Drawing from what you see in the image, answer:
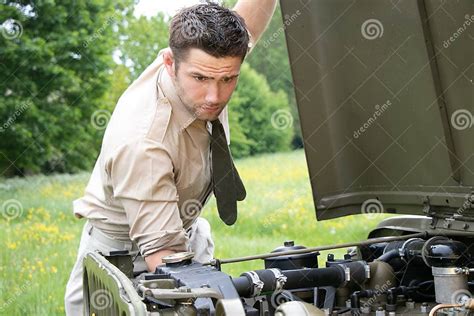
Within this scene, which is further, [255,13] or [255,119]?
[255,119]

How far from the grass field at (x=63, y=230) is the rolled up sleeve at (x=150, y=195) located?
277 centimetres

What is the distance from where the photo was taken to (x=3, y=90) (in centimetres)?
1248

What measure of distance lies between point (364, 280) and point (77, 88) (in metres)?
11.0

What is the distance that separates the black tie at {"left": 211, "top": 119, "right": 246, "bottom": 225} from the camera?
10.3ft

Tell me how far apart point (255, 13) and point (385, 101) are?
0.70m

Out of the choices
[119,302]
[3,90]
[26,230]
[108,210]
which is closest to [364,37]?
[108,210]

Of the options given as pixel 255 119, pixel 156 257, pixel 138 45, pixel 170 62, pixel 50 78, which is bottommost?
pixel 156 257

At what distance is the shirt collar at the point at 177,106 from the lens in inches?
120

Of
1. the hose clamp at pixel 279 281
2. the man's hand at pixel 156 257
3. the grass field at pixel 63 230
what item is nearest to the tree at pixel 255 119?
the grass field at pixel 63 230

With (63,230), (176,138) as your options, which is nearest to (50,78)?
(63,230)

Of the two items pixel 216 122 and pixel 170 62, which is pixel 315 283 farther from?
pixel 170 62

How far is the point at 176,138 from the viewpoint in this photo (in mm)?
3023

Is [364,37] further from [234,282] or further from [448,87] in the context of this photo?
[234,282]

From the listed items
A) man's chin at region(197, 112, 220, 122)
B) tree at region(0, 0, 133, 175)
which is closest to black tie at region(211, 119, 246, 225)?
man's chin at region(197, 112, 220, 122)
